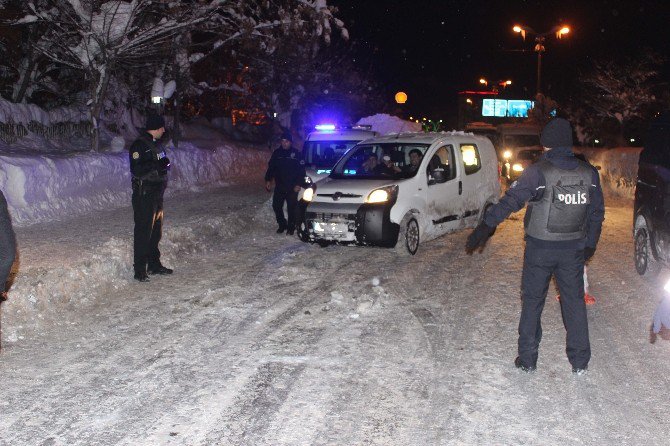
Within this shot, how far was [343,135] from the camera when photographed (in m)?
13.6

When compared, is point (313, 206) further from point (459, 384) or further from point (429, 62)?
point (429, 62)

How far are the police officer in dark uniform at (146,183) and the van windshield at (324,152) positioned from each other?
17.6 ft

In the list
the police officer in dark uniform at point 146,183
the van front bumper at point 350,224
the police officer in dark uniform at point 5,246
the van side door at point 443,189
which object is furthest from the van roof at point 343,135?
the police officer in dark uniform at point 5,246

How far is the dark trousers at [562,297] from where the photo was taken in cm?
519

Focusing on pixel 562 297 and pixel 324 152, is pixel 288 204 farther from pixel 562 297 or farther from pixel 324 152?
pixel 562 297

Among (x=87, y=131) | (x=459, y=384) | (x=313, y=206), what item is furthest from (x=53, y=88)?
(x=459, y=384)

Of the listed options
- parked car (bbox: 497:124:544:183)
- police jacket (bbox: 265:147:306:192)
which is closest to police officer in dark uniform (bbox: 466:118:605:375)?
police jacket (bbox: 265:147:306:192)

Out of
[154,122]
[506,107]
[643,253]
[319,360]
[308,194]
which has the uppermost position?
[506,107]

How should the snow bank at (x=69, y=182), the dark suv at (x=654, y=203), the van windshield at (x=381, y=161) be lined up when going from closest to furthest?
the dark suv at (x=654, y=203), the van windshield at (x=381, y=161), the snow bank at (x=69, y=182)

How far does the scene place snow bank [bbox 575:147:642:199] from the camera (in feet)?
66.5

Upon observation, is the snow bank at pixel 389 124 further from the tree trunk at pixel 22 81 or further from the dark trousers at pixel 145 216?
the dark trousers at pixel 145 216

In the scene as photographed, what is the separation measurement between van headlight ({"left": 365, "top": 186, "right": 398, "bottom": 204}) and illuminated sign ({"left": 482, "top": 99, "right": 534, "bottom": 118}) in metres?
33.9

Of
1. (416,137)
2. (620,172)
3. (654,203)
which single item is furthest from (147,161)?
(620,172)

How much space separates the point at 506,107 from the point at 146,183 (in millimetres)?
38100
